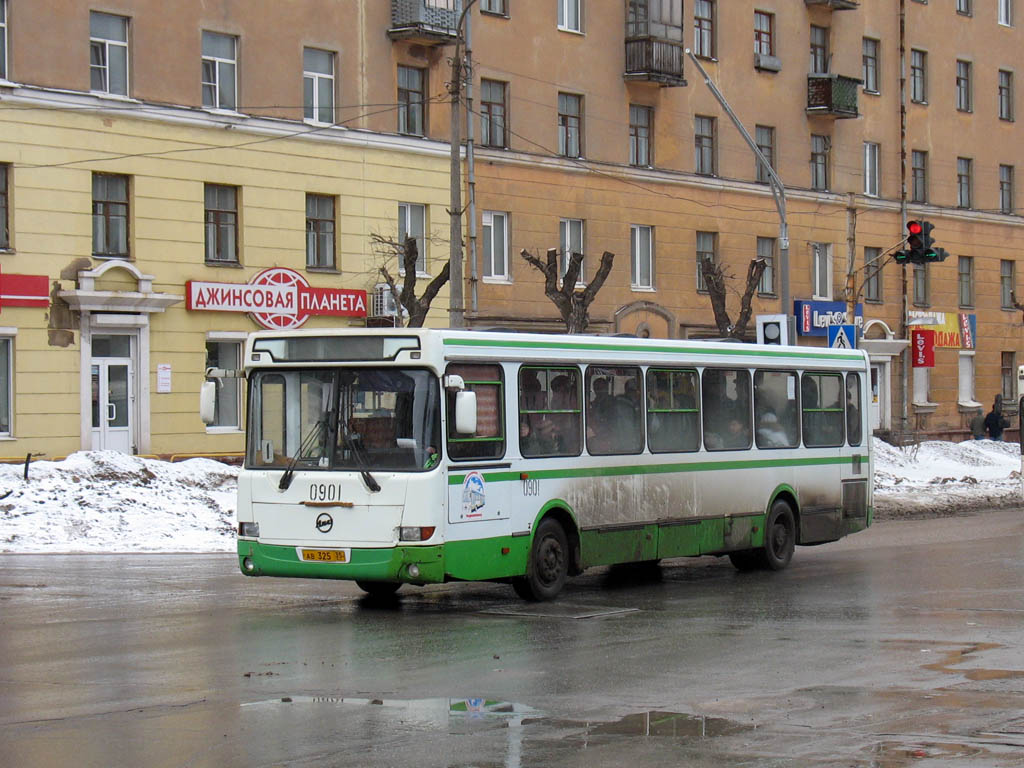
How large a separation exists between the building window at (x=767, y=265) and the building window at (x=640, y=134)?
571cm

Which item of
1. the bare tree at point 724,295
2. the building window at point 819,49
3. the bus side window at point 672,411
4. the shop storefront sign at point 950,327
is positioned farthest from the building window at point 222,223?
the shop storefront sign at point 950,327

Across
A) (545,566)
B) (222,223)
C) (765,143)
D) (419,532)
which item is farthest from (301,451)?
(765,143)

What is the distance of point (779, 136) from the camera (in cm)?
4716

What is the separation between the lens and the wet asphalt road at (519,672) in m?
8.52

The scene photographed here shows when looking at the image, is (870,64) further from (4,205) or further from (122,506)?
(122,506)

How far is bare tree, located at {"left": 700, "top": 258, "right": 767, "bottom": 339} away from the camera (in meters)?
41.8

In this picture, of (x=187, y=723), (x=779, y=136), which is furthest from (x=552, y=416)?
(x=779, y=136)

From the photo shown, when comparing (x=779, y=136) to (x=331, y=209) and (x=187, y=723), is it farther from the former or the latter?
(x=187, y=723)

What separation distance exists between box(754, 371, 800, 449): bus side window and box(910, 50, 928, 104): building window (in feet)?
115

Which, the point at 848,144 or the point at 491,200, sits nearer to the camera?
the point at 491,200

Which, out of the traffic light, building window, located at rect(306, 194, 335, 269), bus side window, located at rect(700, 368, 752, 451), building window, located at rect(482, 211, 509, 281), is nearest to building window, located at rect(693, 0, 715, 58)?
building window, located at rect(482, 211, 509, 281)

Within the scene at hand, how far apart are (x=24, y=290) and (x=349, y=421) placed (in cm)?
1757

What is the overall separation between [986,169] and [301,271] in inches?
1158

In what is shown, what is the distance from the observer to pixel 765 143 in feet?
154
